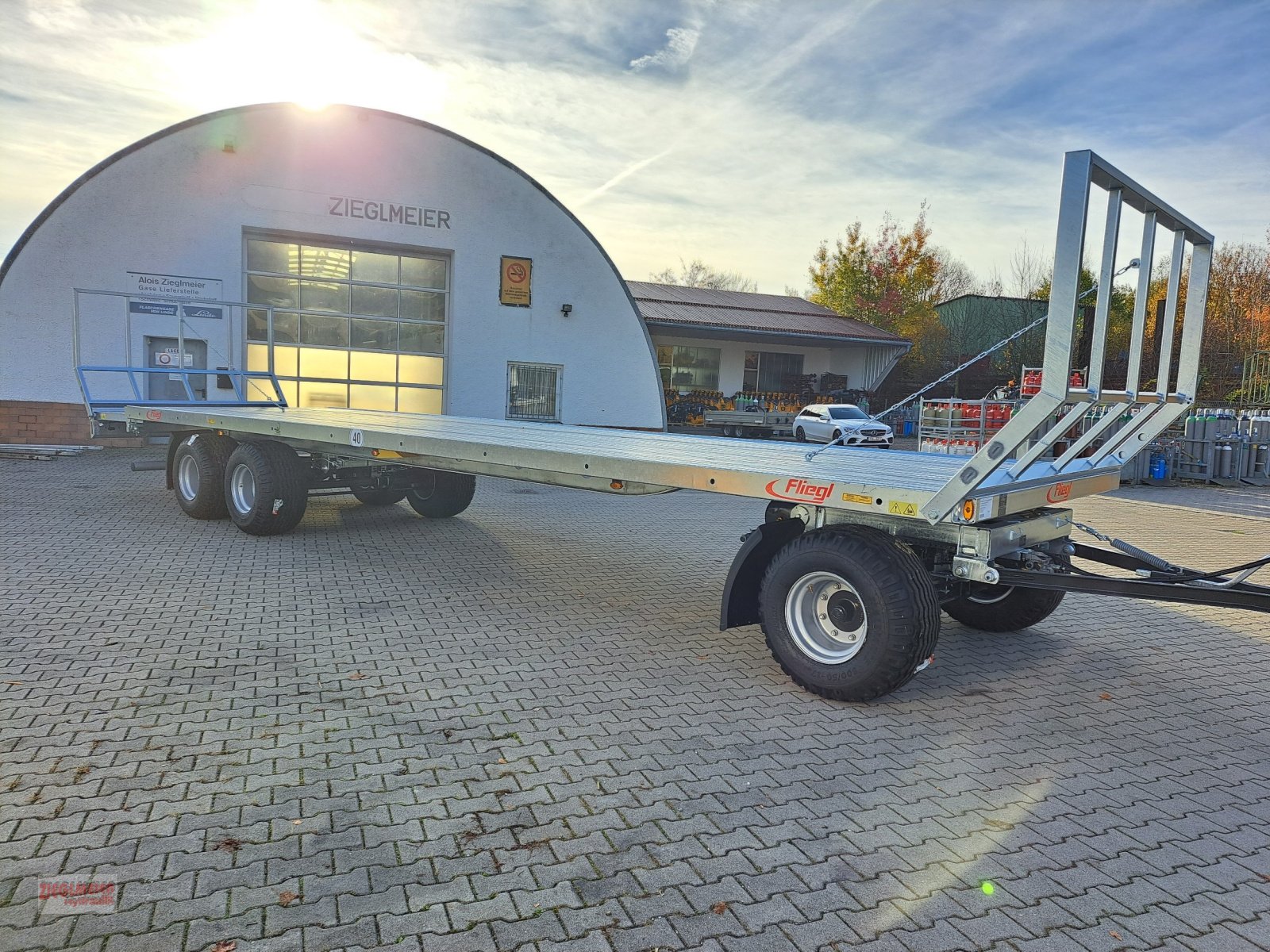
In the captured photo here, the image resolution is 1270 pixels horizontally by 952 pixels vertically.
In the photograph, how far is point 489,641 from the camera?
5.73 metres

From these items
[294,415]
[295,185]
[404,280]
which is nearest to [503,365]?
[404,280]

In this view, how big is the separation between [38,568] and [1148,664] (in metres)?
8.80

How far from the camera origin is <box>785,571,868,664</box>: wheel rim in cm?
473

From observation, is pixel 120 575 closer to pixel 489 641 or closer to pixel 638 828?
pixel 489 641

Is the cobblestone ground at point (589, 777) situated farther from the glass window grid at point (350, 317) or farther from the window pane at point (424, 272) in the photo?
the window pane at point (424, 272)

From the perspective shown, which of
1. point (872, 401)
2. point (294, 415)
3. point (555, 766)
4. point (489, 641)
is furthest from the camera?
point (872, 401)

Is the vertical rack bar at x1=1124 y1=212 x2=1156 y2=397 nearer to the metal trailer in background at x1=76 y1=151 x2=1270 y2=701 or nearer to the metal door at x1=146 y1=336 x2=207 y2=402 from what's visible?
the metal trailer in background at x1=76 y1=151 x2=1270 y2=701

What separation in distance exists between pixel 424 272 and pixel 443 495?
478 inches

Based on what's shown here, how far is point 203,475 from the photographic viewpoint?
377 inches

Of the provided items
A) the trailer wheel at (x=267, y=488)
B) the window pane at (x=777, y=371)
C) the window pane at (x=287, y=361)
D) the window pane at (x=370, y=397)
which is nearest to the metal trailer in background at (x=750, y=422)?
the window pane at (x=777, y=371)

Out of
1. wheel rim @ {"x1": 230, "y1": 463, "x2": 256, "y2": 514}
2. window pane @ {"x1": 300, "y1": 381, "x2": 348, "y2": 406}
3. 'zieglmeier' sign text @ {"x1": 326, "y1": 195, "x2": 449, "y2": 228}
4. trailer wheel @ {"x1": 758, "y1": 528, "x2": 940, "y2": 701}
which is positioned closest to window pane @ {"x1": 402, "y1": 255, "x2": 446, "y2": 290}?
'zieglmeier' sign text @ {"x1": 326, "y1": 195, "x2": 449, "y2": 228}

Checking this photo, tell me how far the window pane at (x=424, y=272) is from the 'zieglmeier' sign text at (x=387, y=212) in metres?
0.90

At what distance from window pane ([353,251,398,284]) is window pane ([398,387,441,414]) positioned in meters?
2.67

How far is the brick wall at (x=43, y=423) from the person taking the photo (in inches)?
685
